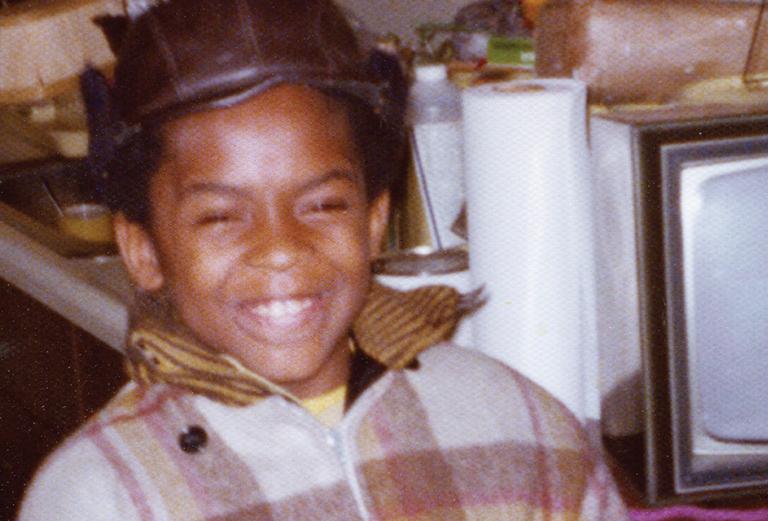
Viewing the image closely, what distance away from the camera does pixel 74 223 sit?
129 centimetres

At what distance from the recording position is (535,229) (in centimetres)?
87

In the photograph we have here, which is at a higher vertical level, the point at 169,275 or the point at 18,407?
the point at 169,275

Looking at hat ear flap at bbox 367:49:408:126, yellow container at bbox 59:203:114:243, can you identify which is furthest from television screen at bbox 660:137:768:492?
yellow container at bbox 59:203:114:243

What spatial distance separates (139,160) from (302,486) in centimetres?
27

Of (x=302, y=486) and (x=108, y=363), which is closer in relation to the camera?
(x=302, y=486)

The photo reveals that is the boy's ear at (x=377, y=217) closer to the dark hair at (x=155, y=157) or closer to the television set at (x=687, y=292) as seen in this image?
the dark hair at (x=155, y=157)

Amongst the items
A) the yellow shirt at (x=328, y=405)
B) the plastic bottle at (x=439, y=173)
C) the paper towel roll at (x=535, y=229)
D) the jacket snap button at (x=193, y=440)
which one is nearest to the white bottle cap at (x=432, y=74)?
the plastic bottle at (x=439, y=173)

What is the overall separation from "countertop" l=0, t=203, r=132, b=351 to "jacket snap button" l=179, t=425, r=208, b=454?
25 cm

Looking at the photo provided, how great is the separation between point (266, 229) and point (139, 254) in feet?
0.45

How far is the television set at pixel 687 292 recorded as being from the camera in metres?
0.75

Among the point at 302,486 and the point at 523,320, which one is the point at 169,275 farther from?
the point at 523,320

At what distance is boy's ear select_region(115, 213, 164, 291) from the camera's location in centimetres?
78

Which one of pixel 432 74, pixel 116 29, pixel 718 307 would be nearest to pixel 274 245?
pixel 116 29

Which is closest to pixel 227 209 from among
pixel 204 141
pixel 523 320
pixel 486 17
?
pixel 204 141
